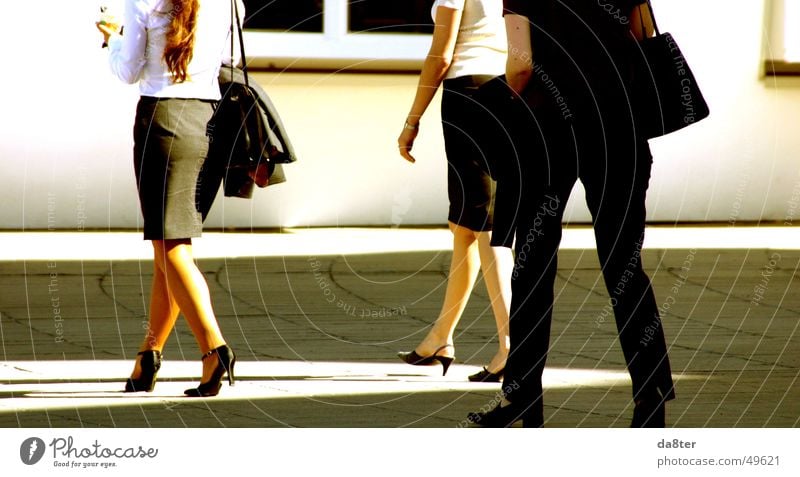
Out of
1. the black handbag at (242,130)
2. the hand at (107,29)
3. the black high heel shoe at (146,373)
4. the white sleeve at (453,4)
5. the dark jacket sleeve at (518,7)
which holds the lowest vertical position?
the black high heel shoe at (146,373)

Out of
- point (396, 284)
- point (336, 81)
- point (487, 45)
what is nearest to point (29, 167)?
point (336, 81)

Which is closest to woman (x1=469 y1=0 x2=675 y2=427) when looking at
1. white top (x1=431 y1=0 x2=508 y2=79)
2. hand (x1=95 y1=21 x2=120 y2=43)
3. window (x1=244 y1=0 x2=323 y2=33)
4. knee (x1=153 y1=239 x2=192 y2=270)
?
white top (x1=431 y1=0 x2=508 y2=79)

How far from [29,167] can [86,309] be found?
311 centimetres

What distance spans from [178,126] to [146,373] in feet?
3.55

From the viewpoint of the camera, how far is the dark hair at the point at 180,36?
506 centimetres

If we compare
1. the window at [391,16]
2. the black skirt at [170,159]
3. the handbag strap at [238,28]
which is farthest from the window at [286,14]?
the black skirt at [170,159]

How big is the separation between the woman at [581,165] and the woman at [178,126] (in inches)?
53.4
